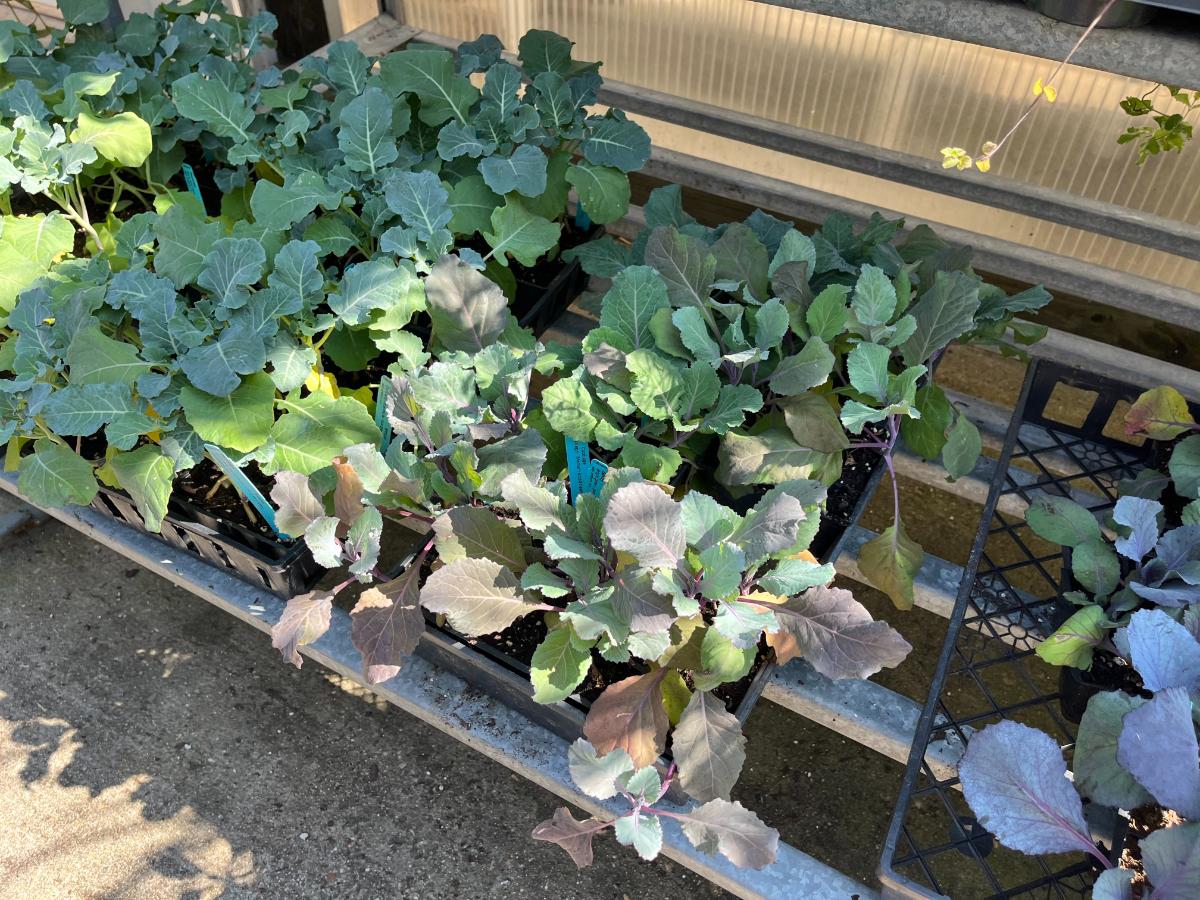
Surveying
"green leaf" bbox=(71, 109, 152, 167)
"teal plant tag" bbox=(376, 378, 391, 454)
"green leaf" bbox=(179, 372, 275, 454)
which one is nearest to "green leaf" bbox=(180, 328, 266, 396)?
"green leaf" bbox=(179, 372, 275, 454)

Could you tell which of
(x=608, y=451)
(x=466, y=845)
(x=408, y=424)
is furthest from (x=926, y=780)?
(x=466, y=845)

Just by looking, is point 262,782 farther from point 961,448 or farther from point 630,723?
point 961,448

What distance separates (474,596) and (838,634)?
387 millimetres

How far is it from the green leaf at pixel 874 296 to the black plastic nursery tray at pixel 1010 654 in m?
0.36

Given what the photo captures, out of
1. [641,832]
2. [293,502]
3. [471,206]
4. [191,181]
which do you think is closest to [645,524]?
[641,832]

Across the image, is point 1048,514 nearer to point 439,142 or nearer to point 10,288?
point 439,142

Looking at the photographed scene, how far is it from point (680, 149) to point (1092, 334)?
1052 mm

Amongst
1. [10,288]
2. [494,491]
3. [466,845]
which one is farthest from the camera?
[466,845]

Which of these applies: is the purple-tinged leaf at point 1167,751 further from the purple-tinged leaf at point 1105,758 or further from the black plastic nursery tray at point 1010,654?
the black plastic nursery tray at point 1010,654

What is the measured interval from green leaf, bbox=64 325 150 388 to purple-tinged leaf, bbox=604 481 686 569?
27.2 inches

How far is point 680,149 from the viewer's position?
2.26 metres

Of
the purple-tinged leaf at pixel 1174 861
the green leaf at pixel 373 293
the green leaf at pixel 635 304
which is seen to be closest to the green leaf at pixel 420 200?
the green leaf at pixel 373 293

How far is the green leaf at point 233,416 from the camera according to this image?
114 cm

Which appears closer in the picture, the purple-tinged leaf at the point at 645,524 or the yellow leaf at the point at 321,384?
the purple-tinged leaf at the point at 645,524
